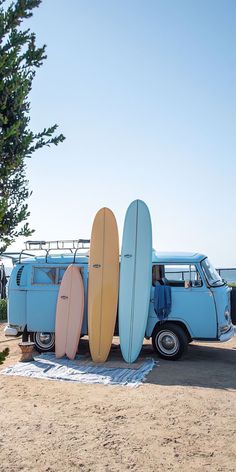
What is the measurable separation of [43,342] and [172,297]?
3205 millimetres

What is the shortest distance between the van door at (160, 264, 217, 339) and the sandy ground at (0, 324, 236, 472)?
0.97m

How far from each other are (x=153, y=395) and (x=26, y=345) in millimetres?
3315

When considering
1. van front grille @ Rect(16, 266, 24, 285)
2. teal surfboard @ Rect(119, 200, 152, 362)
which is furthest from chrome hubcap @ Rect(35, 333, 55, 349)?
teal surfboard @ Rect(119, 200, 152, 362)

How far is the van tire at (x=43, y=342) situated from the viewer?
9.88m

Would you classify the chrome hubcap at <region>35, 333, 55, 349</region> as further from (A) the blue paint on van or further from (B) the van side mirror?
(B) the van side mirror

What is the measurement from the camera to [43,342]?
9.94m

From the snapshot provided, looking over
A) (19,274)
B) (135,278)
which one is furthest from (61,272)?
(135,278)

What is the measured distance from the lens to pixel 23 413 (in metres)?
5.95

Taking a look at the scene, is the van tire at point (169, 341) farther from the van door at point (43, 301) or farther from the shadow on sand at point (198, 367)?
the van door at point (43, 301)

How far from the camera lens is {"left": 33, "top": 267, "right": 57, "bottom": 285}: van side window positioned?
391 inches

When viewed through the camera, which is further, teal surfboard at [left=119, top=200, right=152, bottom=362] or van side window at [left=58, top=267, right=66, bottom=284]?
van side window at [left=58, top=267, right=66, bottom=284]

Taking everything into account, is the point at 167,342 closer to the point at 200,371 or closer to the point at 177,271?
the point at 200,371

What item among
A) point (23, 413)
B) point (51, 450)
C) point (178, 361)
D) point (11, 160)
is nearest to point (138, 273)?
point (178, 361)

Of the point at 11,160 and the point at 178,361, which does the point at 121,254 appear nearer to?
the point at 178,361
